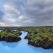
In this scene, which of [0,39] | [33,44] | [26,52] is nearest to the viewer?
[26,52]

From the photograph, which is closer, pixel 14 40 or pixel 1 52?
pixel 1 52

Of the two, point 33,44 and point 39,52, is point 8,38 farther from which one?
point 39,52

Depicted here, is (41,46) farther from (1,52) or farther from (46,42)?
(1,52)

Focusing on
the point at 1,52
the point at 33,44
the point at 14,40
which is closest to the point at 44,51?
the point at 33,44

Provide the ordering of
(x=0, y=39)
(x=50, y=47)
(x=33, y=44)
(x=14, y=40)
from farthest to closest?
(x=0, y=39) → (x=14, y=40) → (x=33, y=44) → (x=50, y=47)

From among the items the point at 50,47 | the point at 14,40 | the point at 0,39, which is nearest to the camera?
the point at 50,47

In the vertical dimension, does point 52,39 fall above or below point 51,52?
above

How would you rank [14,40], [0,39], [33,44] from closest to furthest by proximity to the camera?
[33,44]
[14,40]
[0,39]

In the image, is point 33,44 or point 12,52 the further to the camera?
point 33,44

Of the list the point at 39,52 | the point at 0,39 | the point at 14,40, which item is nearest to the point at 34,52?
the point at 39,52
